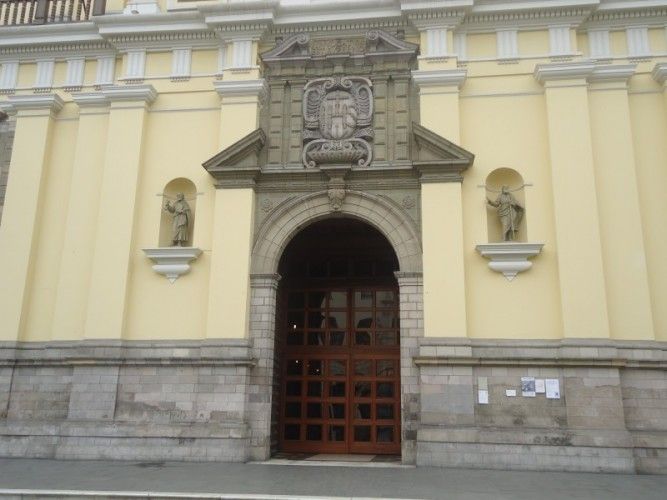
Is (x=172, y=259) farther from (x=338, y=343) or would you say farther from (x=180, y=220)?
(x=338, y=343)

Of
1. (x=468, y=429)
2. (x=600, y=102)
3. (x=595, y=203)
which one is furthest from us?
(x=600, y=102)

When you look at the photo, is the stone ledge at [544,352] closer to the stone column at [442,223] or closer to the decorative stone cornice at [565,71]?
the stone column at [442,223]

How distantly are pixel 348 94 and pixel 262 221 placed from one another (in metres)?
3.40

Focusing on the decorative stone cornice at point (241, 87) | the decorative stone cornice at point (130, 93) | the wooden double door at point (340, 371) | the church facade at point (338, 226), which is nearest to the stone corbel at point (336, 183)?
the church facade at point (338, 226)

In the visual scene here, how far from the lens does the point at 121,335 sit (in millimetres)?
12977

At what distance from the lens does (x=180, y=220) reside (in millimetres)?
13500

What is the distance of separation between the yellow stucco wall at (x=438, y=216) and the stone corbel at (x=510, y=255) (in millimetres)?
168

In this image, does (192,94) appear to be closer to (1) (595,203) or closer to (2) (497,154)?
(2) (497,154)

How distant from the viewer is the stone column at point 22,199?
13.7m

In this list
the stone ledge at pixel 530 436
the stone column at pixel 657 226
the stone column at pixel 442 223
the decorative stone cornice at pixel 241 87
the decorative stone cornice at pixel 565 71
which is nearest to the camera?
the stone ledge at pixel 530 436

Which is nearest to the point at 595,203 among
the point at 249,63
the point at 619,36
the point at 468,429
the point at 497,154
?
the point at 497,154

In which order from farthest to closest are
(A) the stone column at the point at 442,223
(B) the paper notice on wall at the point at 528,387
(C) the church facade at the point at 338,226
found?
(A) the stone column at the point at 442,223 → (C) the church facade at the point at 338,226 → (B) the paper notice on wall at the point at 528,387

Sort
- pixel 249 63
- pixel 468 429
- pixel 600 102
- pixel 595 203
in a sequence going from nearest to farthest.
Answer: pixel 468 429 < pixel 595 203 < pixel 600 102 < pixel 249 63

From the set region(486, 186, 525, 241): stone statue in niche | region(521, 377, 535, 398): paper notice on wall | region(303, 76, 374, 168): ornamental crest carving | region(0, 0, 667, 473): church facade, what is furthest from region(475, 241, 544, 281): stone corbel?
region(303, 76, 374, 168): ornamental crest carving
